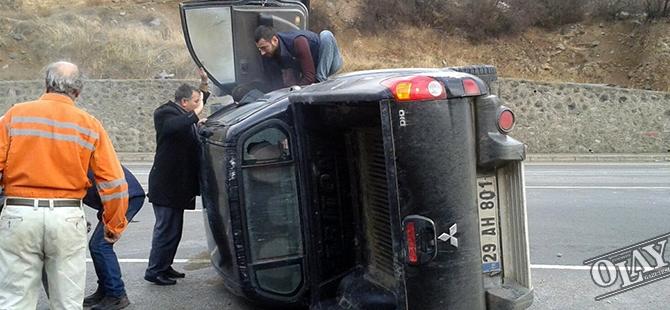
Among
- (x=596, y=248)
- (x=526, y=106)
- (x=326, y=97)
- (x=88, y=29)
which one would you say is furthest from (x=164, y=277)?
(x=88, y=29)

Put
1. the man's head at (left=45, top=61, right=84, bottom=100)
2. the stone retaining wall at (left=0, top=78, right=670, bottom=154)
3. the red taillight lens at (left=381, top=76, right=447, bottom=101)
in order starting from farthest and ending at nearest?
the stone retaining wall at (left=0, top=78, right=670, bottom=154)
the man's head at (left=45, top=61, right=84, bottom=100)
the red taillight lens at (left=381, top=76, right=447, bottom=101)

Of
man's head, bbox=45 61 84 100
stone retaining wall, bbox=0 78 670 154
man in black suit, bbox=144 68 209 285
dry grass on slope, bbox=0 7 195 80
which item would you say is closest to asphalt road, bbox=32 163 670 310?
man in black suit, bbox=144 68 209 285

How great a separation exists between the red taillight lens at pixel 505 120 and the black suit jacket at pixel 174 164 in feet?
8.80

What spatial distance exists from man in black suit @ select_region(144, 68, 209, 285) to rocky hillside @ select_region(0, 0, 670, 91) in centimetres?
1709

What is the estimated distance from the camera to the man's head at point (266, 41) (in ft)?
19.7

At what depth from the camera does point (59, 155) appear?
3.89 metres

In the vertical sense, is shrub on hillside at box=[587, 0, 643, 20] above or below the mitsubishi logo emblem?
above

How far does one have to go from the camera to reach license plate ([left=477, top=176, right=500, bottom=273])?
12.2 ft

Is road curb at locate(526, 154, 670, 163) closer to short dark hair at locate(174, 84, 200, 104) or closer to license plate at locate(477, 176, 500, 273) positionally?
short dark hair at locate(174, 84, 200, 104)

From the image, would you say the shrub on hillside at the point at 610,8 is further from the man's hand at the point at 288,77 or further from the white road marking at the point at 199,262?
the man's hand at the point at 288,77

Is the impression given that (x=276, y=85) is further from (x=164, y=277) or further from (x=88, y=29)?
(x=88, y=29)

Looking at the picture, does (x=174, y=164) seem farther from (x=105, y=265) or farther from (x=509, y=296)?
(x=509, y=296)

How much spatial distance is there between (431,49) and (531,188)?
18.2 metres

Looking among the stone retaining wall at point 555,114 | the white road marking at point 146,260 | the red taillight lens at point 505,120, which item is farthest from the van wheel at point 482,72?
the stone retaining wall at point 555,114
